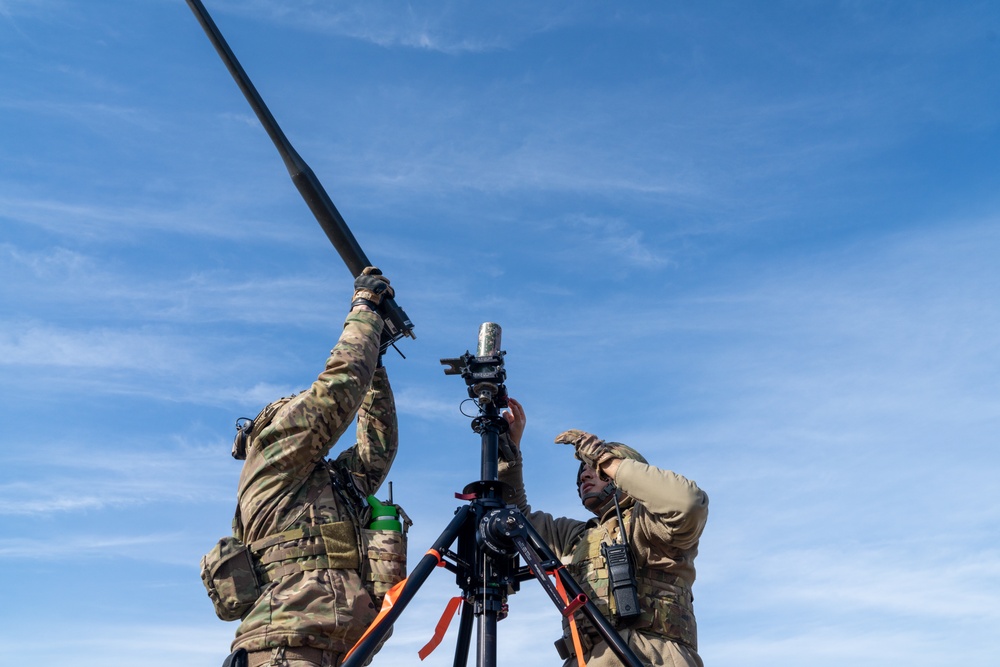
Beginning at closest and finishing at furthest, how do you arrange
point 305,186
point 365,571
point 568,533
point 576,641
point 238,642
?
point 576,641 → point 238,642 → point 365,571 → point 568,533 → point 305,186

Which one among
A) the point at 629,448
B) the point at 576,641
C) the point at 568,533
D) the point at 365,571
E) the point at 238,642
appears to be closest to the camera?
the point at 576,641

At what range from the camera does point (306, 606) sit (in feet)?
19.9

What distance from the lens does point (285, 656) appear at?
19.4 ft

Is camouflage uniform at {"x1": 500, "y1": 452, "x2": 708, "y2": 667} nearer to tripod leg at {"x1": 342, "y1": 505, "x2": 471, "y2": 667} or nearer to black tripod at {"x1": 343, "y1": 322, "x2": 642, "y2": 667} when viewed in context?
black tripod at {"x1": 343, "y1": 322, "x2": 642, "y2": 667}

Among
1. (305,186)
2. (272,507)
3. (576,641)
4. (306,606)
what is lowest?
(576,641)

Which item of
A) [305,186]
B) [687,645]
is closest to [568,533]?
[687,645]

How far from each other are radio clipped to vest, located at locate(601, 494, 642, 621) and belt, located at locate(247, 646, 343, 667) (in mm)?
1929

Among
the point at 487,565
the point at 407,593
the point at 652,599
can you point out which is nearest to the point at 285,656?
the point at 407,593

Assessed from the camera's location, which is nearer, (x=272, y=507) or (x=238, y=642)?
(x=238, y=642)

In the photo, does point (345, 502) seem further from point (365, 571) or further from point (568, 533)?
point (568, 533)

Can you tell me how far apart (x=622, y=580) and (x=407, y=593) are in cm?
146

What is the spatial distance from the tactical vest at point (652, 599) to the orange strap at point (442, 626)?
97 centimetres

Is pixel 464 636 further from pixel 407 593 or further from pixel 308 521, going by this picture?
pixel 308 521

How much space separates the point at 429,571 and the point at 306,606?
39.1 inches
